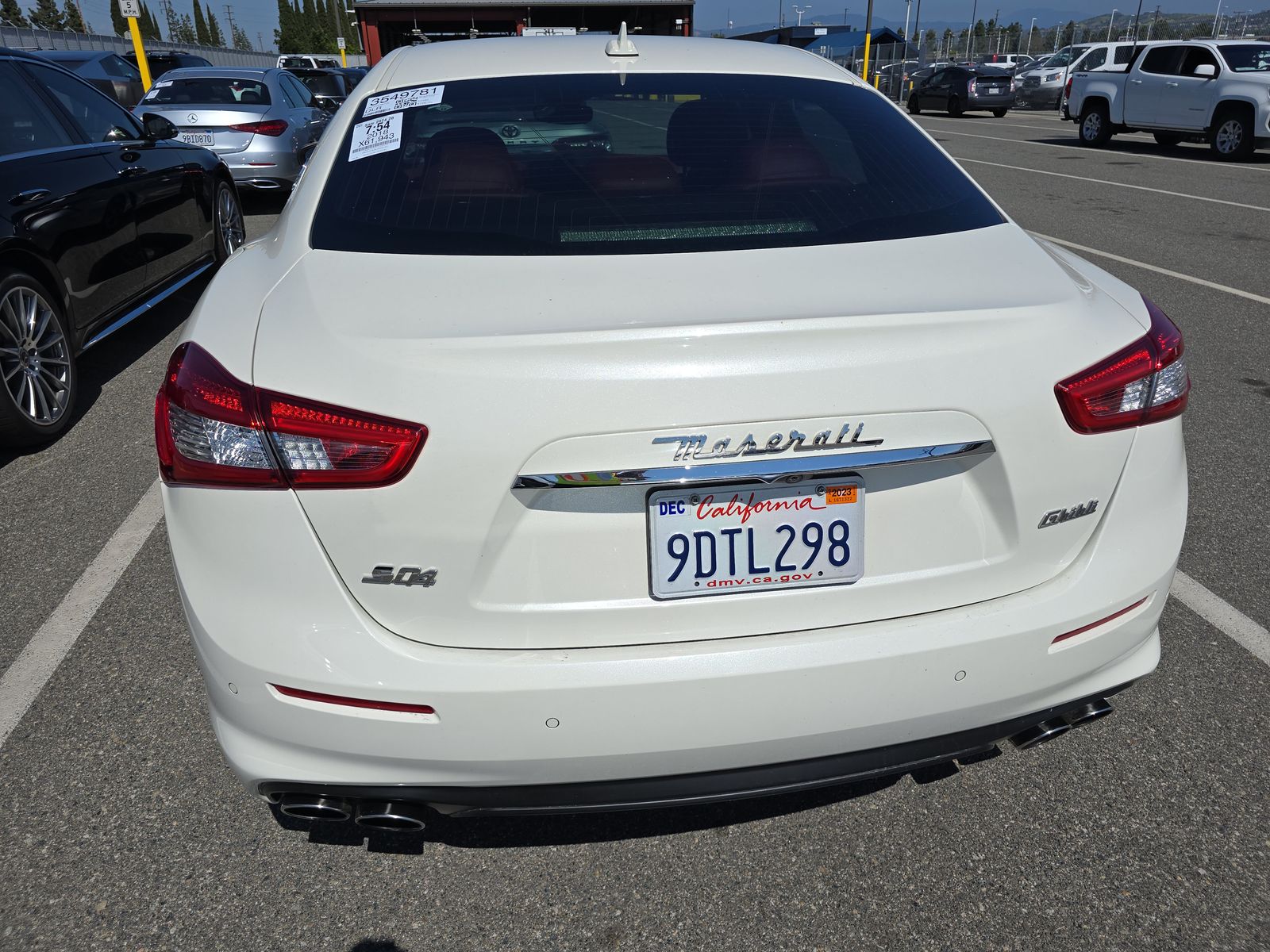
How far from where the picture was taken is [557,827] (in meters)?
2.23

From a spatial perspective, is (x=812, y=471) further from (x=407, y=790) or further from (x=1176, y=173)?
(x=1176, y=173)

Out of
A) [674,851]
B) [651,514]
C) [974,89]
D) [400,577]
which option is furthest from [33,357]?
[974,89]

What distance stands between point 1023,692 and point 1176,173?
1467 cm

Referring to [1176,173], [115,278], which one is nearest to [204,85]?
[115,278]

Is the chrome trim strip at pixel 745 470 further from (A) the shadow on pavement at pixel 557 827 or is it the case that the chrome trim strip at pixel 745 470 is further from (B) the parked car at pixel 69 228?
(B) the parked car at pixel 69 228

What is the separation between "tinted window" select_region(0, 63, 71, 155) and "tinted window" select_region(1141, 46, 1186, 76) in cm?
1761

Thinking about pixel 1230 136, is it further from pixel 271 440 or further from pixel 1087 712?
pixel 271 440

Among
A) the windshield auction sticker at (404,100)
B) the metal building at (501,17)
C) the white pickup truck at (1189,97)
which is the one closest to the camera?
the windshield auction sticker at (404,100)

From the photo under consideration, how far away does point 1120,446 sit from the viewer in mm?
1802

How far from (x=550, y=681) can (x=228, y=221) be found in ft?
21.3

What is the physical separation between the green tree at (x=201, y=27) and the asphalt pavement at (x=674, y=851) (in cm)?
11096

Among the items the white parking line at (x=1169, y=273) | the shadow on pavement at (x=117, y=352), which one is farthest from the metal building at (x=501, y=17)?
the shadow on pavement at (x=117, y=352)

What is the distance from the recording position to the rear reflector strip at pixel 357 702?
5.43ft

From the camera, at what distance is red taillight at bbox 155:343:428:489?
1564mm
